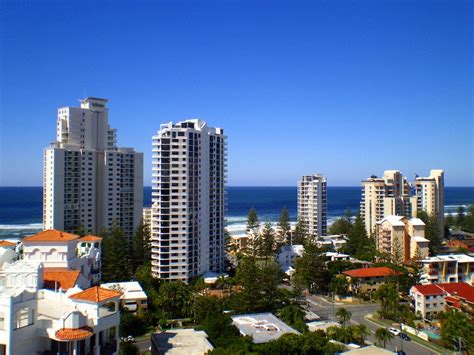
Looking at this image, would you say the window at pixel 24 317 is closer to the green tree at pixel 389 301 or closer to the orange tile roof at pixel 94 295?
the orange tile roof at pixel 94 295

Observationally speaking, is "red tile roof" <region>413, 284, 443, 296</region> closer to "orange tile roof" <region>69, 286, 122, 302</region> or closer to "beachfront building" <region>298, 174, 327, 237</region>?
"orange tile roof" <region>69, 286, 122, 302</region>

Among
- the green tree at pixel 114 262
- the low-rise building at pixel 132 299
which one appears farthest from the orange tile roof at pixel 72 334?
the green tree at pixel 114 262

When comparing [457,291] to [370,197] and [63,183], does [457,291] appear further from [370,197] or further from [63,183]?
[63,183]

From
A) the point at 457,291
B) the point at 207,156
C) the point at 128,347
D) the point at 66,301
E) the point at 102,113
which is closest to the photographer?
the point at 66,301

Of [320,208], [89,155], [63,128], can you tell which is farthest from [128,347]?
[320,208]

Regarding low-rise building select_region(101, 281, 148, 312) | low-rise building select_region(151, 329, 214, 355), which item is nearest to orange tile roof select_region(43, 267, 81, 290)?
low-rise building select_region(151, 329, 214, 355)
